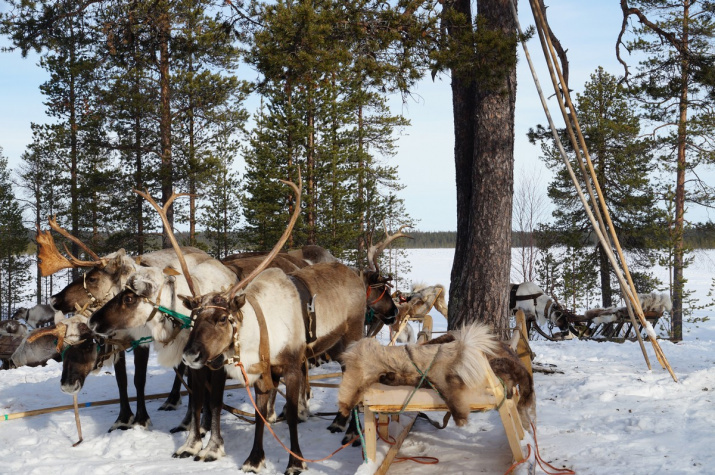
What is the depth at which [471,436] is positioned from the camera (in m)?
5.35

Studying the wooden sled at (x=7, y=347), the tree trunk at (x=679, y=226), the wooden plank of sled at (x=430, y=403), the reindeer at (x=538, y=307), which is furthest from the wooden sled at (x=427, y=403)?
the tree trunk at (x=679, y=226)

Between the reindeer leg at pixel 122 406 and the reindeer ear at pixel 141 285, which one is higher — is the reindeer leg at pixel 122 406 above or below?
below

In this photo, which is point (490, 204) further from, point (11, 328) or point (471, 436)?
point (11, 328)

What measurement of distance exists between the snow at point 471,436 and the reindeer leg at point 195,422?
0.13m

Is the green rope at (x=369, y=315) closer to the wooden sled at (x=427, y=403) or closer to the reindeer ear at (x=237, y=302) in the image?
the reindeer ear at (x=237, y=302)

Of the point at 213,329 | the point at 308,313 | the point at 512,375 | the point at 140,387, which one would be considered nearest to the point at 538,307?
the point at 308,313

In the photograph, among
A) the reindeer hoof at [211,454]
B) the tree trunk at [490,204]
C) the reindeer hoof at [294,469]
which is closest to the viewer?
the reindeer hoof at [294,469]

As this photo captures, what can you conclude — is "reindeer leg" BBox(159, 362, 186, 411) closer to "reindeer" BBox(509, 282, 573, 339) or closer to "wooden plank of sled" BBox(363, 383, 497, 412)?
"wooden plank of sled" BBox(363, 383, 497, 412)

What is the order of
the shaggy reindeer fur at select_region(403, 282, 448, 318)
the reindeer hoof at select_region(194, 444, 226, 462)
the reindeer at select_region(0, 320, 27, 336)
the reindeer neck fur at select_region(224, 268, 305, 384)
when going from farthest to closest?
1. the reindeer at select_region(0, 320, 27, 336)
2. the shaggy reindeer fur at select_region(403, 282, 448, 318)
3. the reindeer hoof at select_region(194, 444, 226, 462)
4. the reindeer neck fur at select_region(224, 268, 305, 384)

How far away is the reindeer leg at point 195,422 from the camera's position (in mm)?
5266

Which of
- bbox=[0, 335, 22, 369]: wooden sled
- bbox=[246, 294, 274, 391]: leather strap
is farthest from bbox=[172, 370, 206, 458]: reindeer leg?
bbox=[0, 335, 22, 369]: wooden sled

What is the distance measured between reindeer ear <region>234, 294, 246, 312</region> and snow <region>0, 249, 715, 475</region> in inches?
51.0

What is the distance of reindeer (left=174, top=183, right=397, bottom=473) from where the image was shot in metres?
4.62

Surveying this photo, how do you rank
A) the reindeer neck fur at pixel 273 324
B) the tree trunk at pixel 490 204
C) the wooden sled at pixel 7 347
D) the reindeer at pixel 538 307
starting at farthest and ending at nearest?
the reindeer at pixel 538 307
the wooden sled at pixel 7 347
the tree trunk at pixel 490 204
the reindeer neck fur at pixel 273 324
